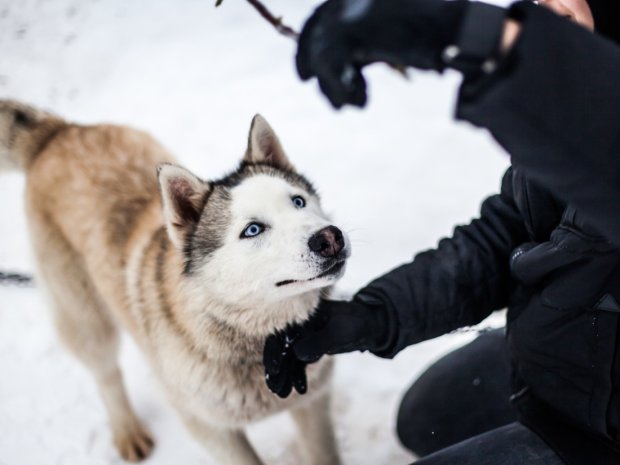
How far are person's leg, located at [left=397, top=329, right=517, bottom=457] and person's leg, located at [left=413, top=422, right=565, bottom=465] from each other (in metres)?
0.39

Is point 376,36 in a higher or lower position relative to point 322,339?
higher

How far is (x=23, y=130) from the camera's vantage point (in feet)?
7.64

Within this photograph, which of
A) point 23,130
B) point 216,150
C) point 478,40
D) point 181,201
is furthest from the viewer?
point 216,150

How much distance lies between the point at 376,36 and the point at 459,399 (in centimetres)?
160

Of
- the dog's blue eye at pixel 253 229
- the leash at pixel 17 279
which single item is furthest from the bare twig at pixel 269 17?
the leash at pixel 17 279

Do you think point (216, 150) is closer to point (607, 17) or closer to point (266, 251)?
point (266, 251)

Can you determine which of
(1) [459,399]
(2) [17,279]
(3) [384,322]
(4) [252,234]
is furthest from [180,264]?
(2) [17,279]

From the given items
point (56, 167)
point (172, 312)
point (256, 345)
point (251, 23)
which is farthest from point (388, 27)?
point (251, 23)

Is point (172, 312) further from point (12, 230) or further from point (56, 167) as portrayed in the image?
point (12, 230)

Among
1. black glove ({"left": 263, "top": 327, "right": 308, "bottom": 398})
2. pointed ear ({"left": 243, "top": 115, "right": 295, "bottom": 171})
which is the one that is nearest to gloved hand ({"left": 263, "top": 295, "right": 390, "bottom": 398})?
black glove ({"left": 263, "top": 327, "right": 308, "bottom": 398})

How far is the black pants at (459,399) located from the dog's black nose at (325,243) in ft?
3.05

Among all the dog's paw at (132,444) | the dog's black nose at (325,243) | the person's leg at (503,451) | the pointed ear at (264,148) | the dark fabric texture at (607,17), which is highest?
the dark fabric texture at (607,17)

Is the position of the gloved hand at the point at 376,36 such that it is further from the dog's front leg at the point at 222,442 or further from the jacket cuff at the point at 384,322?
the dog's front leg at the point at 222,442

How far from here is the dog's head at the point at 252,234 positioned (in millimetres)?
1382
